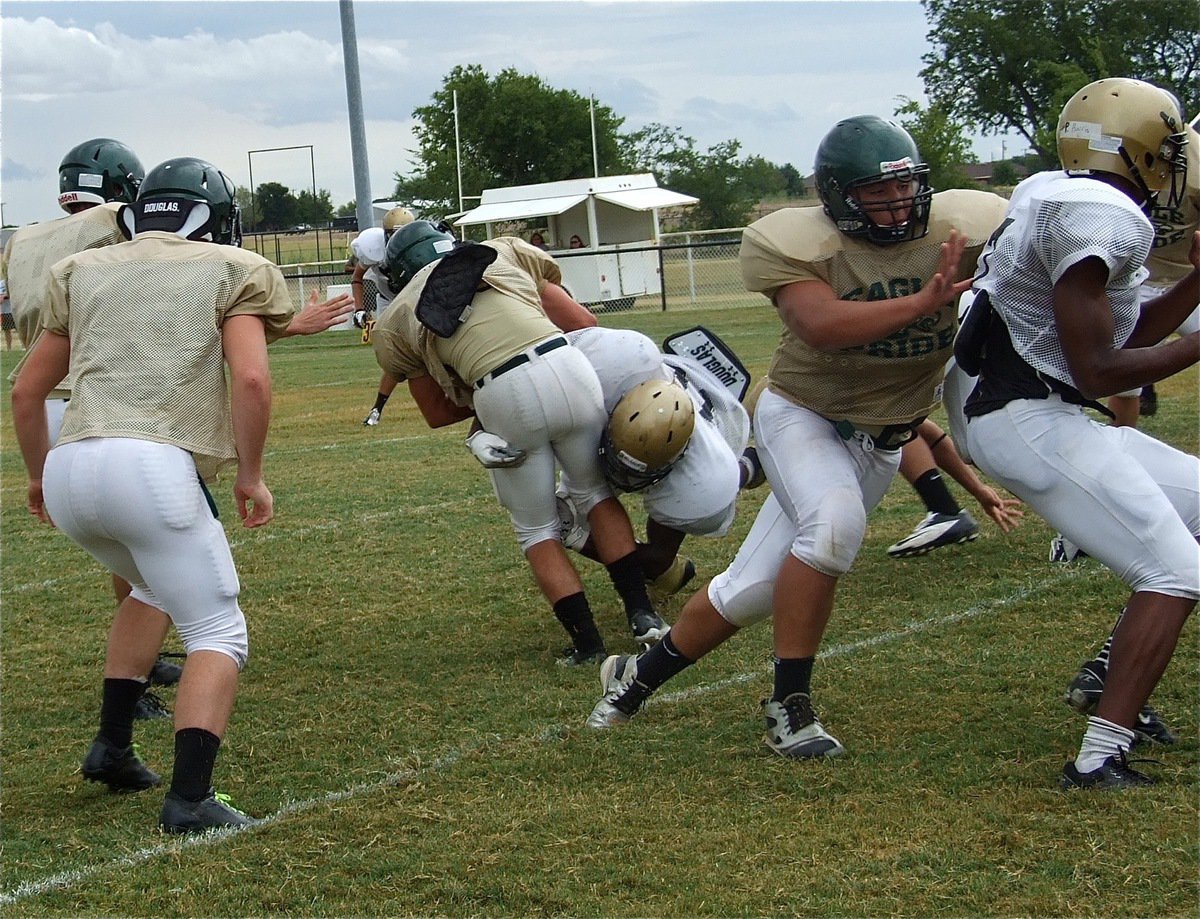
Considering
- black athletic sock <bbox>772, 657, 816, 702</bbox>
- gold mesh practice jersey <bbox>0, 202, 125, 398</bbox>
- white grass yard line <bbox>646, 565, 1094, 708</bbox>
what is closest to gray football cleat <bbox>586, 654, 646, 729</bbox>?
white grass yard line <bbox>646, 565, 1094, 708</bbox>

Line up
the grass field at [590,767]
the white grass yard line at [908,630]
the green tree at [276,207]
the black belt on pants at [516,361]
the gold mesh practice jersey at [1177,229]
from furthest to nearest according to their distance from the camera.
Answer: the green tree at [276,207] < the black belt on pants at [516,361] < the white grass yard line at [908,630] < the gold mesh practice jersey at [1177,229] < the grass field at [590,767]

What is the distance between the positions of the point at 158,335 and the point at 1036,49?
41.0m

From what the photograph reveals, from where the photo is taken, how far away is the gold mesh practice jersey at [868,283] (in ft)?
13.2

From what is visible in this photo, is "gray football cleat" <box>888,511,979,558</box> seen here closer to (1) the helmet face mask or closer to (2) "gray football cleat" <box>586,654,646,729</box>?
(1) the helmet face mask

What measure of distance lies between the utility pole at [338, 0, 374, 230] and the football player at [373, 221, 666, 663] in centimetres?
1828

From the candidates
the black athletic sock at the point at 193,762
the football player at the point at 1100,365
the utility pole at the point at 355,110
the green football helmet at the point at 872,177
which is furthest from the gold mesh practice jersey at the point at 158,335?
the utility pole at the point at 355,110

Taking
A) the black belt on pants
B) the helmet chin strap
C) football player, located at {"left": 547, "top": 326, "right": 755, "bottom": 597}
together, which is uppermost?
the helmet chin strap

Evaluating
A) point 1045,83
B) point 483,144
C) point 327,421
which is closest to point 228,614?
point 327,421

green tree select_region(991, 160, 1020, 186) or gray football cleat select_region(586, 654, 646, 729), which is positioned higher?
green tree select_region(991, 160, 1020, 186)

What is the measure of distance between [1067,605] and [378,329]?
2798 mm

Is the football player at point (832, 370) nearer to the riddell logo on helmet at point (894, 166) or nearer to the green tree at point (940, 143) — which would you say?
the riddell logo on helmet at point (894, 166)

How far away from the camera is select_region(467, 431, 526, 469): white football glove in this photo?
524 centimetres

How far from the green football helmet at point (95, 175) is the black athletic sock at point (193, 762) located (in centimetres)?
247

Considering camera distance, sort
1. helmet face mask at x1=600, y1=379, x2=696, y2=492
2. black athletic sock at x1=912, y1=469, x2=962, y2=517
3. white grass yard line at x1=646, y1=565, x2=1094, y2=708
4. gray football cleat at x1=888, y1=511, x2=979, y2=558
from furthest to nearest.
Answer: black athletic sock at x1=912, y1=469, x2=962, y2=517
gray football cleat at x1=888, y1=511, x2=979, y2=558
helmet face mask at x1=600, y1=379, x2=696, y2=492
white grass yard line at x1=646, y1=565, x2=1094, y2=708
